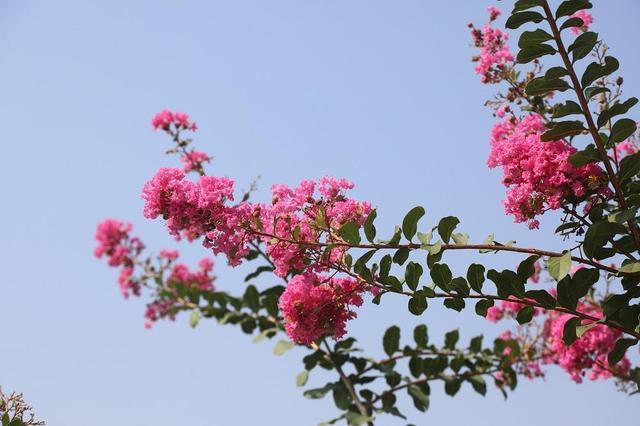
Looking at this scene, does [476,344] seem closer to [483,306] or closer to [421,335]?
[421,335]

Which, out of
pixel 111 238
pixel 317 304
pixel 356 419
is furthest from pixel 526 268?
pixel 111 238

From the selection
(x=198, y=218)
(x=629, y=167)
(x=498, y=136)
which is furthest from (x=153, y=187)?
(x=629, y=167)

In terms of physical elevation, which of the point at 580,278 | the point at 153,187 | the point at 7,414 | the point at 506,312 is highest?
the point at 506,312

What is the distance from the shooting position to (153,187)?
202cm

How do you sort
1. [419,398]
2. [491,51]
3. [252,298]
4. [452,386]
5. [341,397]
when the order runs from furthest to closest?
1. [252,298]
2. [452,386]
3. [419,398]
4. [341,397]
5. [491,51]

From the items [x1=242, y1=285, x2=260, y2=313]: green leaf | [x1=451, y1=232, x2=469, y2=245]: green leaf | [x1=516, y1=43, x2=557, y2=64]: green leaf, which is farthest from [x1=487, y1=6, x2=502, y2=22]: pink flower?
[x1=242, y1=285, x2=260, y2=313]: green leaf

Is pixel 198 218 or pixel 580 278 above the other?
pixel 198 218

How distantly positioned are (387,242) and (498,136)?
0.71m

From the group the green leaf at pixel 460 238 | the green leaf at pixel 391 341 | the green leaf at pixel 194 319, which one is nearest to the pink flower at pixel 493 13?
the green leaf at pixel 460 238

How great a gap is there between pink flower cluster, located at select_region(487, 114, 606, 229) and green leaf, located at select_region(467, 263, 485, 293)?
20 centimetres

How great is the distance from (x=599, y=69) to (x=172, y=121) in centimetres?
248

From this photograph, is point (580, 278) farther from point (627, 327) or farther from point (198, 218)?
point (198, 218)

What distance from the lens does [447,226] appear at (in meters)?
1.99

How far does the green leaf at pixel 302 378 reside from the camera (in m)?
3.51
